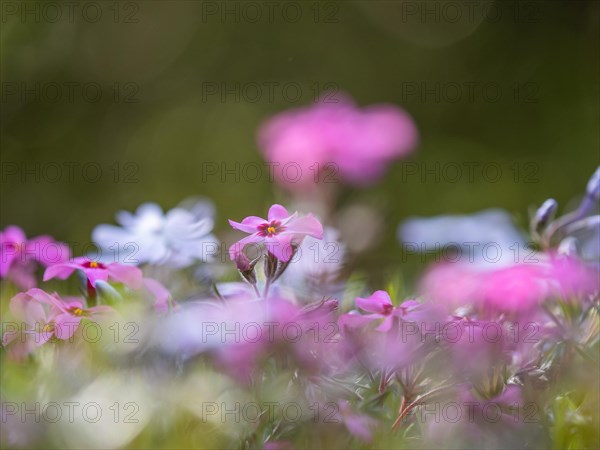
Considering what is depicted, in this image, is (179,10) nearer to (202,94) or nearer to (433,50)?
(202,94)

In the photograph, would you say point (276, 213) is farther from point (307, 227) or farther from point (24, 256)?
point (24, 256)

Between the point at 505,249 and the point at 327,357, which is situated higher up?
the point at 327,357

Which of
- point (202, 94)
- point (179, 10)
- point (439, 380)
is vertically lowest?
point (202, 94)

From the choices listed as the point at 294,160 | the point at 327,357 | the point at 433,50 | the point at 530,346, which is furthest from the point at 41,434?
the point at 433,50

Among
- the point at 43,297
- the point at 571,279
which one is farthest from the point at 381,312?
the point at 43,297

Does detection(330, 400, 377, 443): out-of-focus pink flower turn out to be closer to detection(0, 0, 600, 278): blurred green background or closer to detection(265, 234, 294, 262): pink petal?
detection(265, 234, 294, 262): pink petal

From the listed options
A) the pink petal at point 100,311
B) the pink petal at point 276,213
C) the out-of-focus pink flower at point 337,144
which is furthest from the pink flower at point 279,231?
the out-of-focus pink flower at point 337,144

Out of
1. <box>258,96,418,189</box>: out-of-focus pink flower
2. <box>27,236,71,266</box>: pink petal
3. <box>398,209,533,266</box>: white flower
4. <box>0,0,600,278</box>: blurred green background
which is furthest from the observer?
<box>0,0,600,278</box>: blurred green background

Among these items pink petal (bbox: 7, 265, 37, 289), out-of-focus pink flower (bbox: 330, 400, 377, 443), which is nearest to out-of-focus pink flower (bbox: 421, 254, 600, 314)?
out-of-focus pink flower (bbox: 330, 400, 377, 443)
